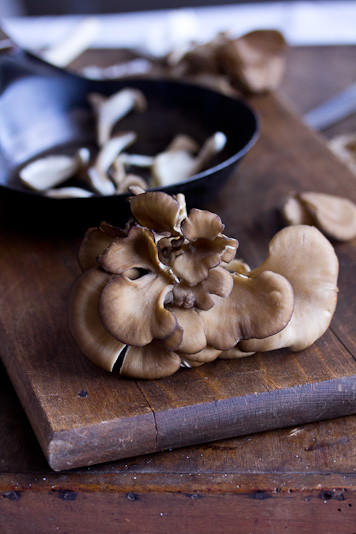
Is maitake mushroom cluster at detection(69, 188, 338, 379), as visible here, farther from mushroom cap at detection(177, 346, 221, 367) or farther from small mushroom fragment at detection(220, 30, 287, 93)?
small mushroom fragment at detection(220, 30, 287, 93)

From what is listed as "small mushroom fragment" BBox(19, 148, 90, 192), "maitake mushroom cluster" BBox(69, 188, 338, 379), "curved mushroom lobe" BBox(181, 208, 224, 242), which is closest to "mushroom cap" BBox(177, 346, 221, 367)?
"maitake mushroom cluster" BBox(69, 188, 338, 379)

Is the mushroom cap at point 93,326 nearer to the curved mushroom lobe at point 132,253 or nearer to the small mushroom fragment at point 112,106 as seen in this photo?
the curved mushroom lobe at point 132,253

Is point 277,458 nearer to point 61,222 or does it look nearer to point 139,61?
point 61,222

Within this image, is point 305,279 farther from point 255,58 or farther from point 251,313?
point 255,58

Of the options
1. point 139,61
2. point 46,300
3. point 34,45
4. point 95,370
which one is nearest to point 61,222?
point 46,300

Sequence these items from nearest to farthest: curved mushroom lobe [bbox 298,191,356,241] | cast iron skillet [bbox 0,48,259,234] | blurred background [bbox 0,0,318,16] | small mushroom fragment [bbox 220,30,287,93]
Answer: curved mushroom lobe [bbox 298,191,356,241] < cast iron skillet [bbox 0,48,259,234] < small mushroom fragment [bbox 220,30,287,93] < blurred background [bbox 0,0,318,16]
